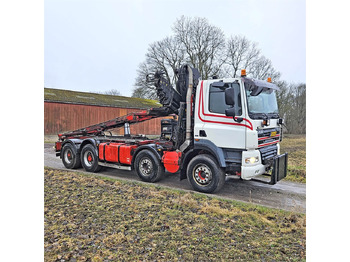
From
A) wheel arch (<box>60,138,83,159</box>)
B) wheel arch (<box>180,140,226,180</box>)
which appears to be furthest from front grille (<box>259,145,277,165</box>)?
wheel arch (<box>60,138,83,159</box>)

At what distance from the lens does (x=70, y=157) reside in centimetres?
898

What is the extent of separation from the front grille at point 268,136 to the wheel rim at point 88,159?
561 cm

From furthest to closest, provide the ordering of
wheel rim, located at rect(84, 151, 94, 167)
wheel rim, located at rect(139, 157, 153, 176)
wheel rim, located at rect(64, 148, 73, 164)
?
wheel rim, located at rect(64, 148, 73, 164) → wheel rim, located at rect(84, 151, 94, 167) → wheel rim, located at rect(139, 157, 153, 176)

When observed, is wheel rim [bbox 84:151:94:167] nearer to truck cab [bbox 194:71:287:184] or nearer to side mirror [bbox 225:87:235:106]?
truck cab [bbox 194:71:287:184]

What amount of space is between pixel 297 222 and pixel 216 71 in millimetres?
19345

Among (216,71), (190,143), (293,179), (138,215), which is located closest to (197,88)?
(190,143)

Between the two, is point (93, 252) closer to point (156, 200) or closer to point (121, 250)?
point (121, 250)

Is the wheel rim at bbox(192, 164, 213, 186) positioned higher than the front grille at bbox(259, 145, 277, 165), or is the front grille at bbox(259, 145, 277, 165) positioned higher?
the front grille at bbox(259, 145, 277, 165)

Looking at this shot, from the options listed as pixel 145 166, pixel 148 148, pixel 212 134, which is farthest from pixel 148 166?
pixel 212 134

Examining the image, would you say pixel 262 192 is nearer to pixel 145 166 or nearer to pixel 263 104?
pixel 263 104

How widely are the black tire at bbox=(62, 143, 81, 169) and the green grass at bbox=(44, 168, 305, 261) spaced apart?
3.26m

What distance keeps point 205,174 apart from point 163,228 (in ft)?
7.43

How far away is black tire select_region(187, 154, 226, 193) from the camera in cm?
560

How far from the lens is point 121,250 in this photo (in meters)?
3.12
